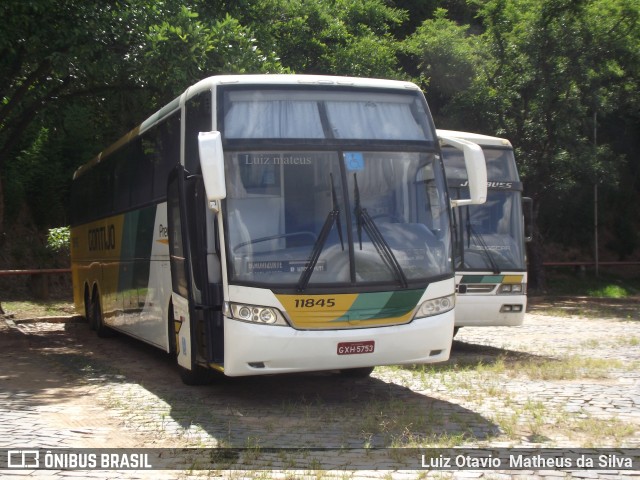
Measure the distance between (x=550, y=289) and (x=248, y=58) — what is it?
1949cm

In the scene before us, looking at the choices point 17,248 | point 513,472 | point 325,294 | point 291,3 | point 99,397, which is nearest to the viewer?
point 513,472

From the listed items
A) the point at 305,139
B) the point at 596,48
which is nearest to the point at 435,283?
the point at 305,139

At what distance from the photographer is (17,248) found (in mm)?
28562

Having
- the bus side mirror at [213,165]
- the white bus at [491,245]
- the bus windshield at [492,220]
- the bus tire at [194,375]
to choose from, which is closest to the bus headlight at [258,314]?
the bus side mirror at [213,165]

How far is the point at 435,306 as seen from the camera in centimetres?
934

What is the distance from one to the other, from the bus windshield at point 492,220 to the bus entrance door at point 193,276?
16.0 ft

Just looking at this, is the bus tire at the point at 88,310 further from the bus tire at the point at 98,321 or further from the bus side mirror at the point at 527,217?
the bus side mirror at the point at 527,217

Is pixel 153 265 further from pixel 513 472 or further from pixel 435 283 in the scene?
pixel 513 472

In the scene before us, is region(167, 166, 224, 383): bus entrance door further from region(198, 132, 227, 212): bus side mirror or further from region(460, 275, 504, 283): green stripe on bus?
region(460, 275, 504, 283): green stripe on bus

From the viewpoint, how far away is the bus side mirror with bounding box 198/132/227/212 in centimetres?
855

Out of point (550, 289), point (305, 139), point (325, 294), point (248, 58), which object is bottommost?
point (550, 289)

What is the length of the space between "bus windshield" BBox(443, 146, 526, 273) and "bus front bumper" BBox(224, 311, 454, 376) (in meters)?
4.79

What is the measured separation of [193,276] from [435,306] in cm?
261

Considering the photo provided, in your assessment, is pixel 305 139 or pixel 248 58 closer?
pixel 305 139
